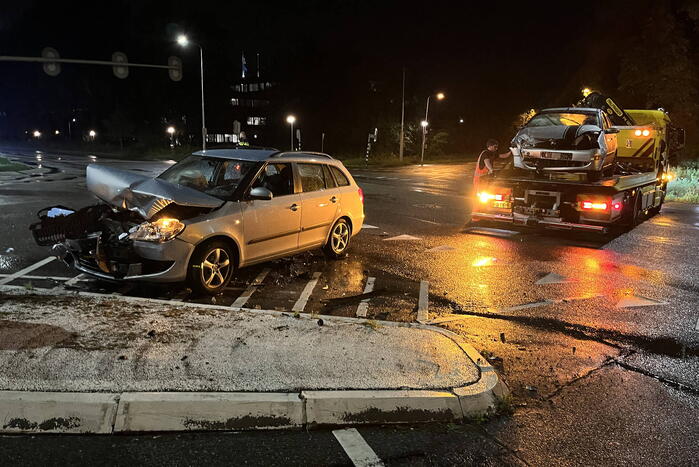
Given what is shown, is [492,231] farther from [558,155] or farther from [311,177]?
[311,177]

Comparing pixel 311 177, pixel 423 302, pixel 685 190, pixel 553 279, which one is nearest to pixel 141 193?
pixel 311 177

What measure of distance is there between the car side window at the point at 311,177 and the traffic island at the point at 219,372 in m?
2.87

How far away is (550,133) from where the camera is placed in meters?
11.5

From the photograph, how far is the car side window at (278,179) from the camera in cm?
746

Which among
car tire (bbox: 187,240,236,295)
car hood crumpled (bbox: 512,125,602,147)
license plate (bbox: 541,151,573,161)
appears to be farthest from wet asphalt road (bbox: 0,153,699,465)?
car hood crumpled (bbox: 512,125,602,147)

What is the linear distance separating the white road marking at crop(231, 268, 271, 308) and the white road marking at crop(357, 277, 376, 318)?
1.37 metres

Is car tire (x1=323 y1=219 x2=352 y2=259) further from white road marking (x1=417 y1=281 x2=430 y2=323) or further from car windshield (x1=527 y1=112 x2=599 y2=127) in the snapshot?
car windshield (x1=527 y1=112 x2=599 y2=127)

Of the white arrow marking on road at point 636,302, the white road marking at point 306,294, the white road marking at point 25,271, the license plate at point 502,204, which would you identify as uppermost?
the license plate at point 502,204

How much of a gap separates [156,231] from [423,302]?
10.8 ft

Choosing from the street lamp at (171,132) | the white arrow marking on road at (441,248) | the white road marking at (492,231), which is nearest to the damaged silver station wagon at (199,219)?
the white arrow marking on road at (441,248)

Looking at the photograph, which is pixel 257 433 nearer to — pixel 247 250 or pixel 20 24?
pixel 247 250

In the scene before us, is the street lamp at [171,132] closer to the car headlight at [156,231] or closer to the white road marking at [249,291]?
the white road marking at [249,291]

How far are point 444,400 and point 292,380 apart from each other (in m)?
1.13

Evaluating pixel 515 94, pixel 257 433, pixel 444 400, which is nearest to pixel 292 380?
pixel 257 433
